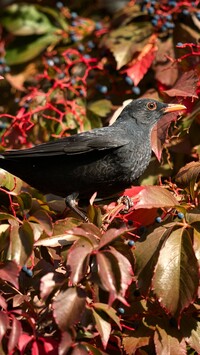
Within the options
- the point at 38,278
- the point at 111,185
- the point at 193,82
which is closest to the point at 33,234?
the point at 38,278

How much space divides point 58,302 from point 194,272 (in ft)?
1.84

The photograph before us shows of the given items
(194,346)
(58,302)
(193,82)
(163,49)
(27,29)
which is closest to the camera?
(58,302)

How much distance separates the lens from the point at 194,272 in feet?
8.97

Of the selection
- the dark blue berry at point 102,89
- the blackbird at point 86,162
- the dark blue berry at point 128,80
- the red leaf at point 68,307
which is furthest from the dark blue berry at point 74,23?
the red leaf at point 68,307

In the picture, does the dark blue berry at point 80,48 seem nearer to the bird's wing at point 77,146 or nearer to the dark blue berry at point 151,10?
the dark blue berry at point 151,10

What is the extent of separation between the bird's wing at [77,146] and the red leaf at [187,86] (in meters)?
0.37

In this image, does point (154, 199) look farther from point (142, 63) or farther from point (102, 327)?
point (142, 63)

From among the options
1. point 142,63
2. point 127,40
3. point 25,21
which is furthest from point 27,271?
point 25,21

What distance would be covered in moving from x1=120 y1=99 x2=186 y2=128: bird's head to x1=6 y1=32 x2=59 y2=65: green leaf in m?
1.22

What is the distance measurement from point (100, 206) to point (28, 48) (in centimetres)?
180

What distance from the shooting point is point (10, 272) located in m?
2.62

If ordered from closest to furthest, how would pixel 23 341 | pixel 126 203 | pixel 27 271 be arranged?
pixel 23 341
pixel 27 271
pixel 126 203

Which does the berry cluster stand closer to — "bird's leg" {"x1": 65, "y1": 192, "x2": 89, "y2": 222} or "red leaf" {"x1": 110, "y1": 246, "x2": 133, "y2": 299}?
"bird's leg" {"x1": 65, "y1": 192, "x2": 89, "y2": 222}

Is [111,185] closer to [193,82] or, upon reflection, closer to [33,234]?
[193,82]
